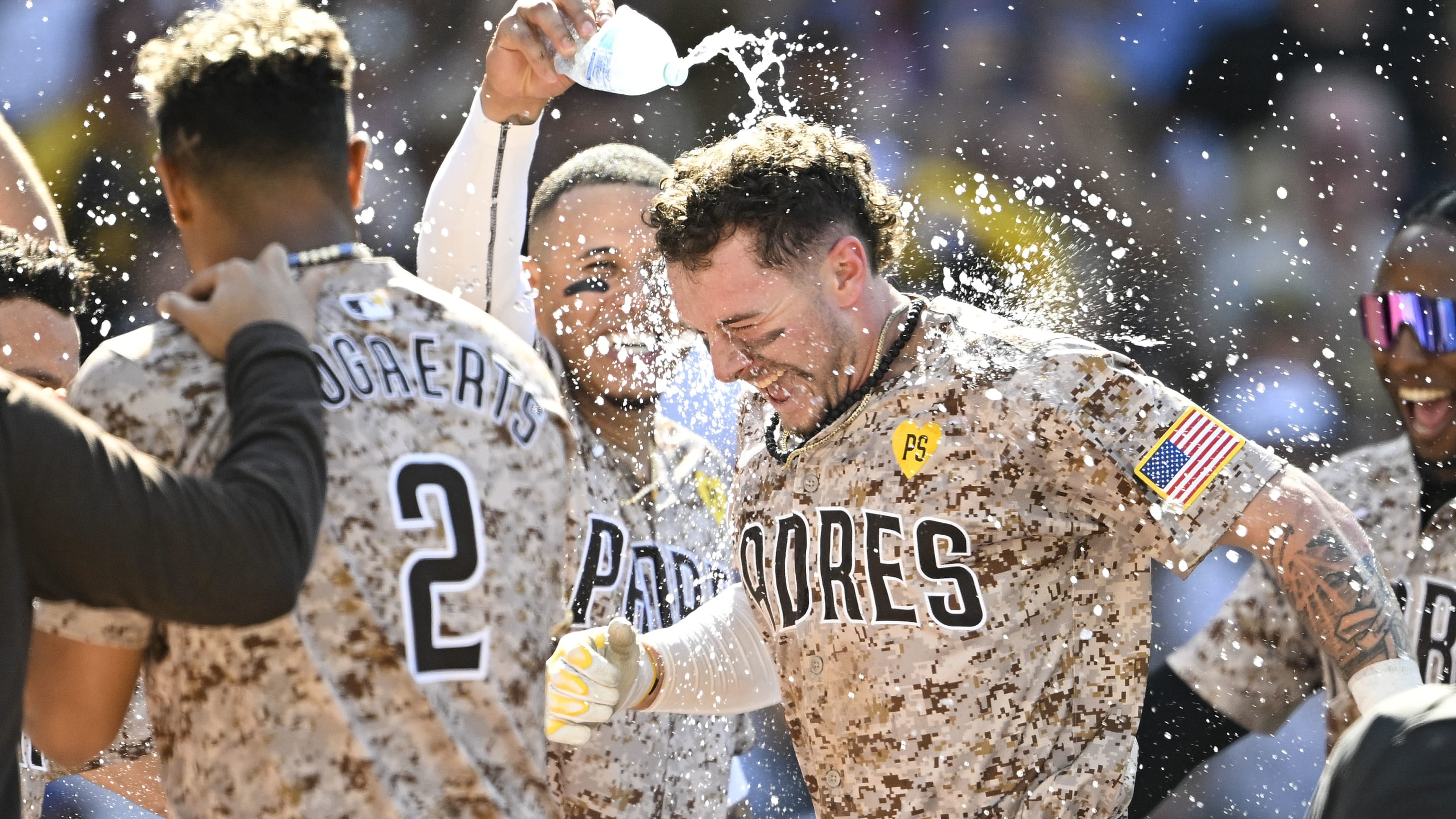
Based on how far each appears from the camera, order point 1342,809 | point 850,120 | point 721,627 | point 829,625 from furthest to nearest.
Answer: point 850,120 → point 721,627 → point 829,625 → point 1342,809

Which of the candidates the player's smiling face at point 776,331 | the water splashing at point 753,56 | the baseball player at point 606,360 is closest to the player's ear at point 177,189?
the baseball player at point 606,360

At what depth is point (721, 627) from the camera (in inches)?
151

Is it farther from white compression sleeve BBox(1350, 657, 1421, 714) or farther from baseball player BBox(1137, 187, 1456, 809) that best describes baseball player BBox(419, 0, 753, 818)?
white compression sleeve BBox(1350, 657, 1421, 714)

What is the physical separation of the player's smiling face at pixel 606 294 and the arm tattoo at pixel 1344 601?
6.93 feet

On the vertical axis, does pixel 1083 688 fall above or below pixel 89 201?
below

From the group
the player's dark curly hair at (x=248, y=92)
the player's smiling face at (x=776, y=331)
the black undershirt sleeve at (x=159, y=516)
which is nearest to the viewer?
the black undershirt sleeve at (x=159, y=516)

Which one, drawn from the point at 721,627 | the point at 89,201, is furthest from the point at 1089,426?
the point at 89,201

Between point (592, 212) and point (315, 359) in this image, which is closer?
point (315, 359)

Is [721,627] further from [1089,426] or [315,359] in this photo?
[315,359]

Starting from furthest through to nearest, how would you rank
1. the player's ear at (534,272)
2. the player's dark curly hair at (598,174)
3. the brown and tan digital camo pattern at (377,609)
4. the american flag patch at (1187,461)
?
the player's dark curly hair at (598,174), the player's ear at (534,272), the american flag patch at (1187,461), the brown and tan digital camo pattern at (377,609)

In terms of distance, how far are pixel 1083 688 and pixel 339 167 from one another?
1990mm

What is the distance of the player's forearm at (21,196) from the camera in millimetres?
4633

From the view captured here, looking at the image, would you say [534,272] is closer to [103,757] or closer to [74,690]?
[103,757]

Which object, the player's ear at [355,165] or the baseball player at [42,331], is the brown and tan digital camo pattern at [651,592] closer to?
the baseball player at [42,331]
